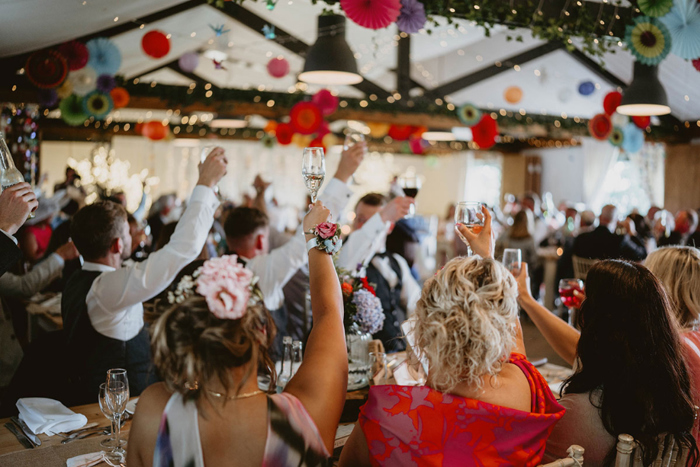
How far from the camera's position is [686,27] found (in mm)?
3428

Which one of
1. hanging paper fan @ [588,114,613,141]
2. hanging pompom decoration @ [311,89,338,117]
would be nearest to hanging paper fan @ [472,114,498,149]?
hanging paper fan @ [588,114,613,141]

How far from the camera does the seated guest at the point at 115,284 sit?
206 cm

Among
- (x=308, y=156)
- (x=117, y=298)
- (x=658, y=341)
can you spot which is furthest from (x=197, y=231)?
(x=658, y=341)

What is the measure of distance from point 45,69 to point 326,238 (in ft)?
13.4

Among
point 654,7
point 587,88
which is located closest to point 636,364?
point 654,7

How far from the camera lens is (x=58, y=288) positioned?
→ 14.3 ft

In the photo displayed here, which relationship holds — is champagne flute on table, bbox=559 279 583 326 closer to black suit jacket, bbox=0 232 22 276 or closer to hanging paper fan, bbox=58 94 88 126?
black suit jacket, bbox=0 232 22 276

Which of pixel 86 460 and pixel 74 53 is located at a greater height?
pixel 74 53

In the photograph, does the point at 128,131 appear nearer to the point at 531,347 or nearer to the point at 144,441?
the point at 531,347

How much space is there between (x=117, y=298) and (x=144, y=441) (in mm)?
1110

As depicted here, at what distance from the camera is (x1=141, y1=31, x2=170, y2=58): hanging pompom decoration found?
4535 millimetres

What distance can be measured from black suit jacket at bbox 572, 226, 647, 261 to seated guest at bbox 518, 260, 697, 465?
339cm

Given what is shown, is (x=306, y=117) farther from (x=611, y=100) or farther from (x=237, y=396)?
(x=237, y=396)

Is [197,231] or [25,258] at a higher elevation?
[197,231]
